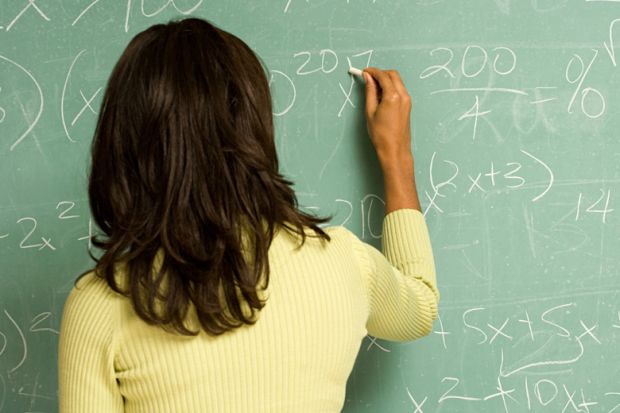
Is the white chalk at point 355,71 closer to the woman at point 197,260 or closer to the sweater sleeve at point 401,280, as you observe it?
the sweater sleeve at point 401,280

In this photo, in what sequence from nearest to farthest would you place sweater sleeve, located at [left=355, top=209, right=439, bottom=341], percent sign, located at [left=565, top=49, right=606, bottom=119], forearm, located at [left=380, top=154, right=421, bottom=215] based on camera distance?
sweater sleeve, located at [left=355, top=209, right=439, bottom=341] < forearm, located at [left=380, top=154, right=421, bottom=215] < percent sign, located at [left=565, top=49, right=606, bottom=119]

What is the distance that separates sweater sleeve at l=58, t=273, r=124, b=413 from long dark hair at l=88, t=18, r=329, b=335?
0.10ft

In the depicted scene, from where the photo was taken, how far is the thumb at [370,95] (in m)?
1.23

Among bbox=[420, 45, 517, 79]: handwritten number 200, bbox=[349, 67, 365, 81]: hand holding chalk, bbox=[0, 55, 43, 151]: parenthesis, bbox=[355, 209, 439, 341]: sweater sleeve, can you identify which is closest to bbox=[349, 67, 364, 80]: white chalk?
bbox=[349, 67, 365, 81]: hand holding chalk

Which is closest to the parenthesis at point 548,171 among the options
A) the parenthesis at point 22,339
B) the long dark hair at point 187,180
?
the long dark hair at point 187,180

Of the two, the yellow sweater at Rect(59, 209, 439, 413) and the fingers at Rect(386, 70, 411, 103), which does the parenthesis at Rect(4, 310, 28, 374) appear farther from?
the fingers at Rect(386, 70, 411, 103)

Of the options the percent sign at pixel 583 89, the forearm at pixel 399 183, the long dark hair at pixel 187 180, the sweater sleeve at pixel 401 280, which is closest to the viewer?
the long dark hair at pixel 187 180

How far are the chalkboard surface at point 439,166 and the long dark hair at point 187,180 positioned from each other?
42 cm

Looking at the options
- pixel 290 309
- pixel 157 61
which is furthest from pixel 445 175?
pixel 157 61

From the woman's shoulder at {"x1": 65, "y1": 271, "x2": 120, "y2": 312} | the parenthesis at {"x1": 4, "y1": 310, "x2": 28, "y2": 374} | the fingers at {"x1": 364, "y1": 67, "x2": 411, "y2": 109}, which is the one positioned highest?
the fingers at {"x1": 364, "y1": 67, "x2": 411, "y2": 109}

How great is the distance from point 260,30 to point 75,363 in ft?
2.12

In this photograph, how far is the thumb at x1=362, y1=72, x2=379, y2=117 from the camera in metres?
1.23

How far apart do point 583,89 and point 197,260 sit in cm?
81

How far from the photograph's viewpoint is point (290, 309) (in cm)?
87
